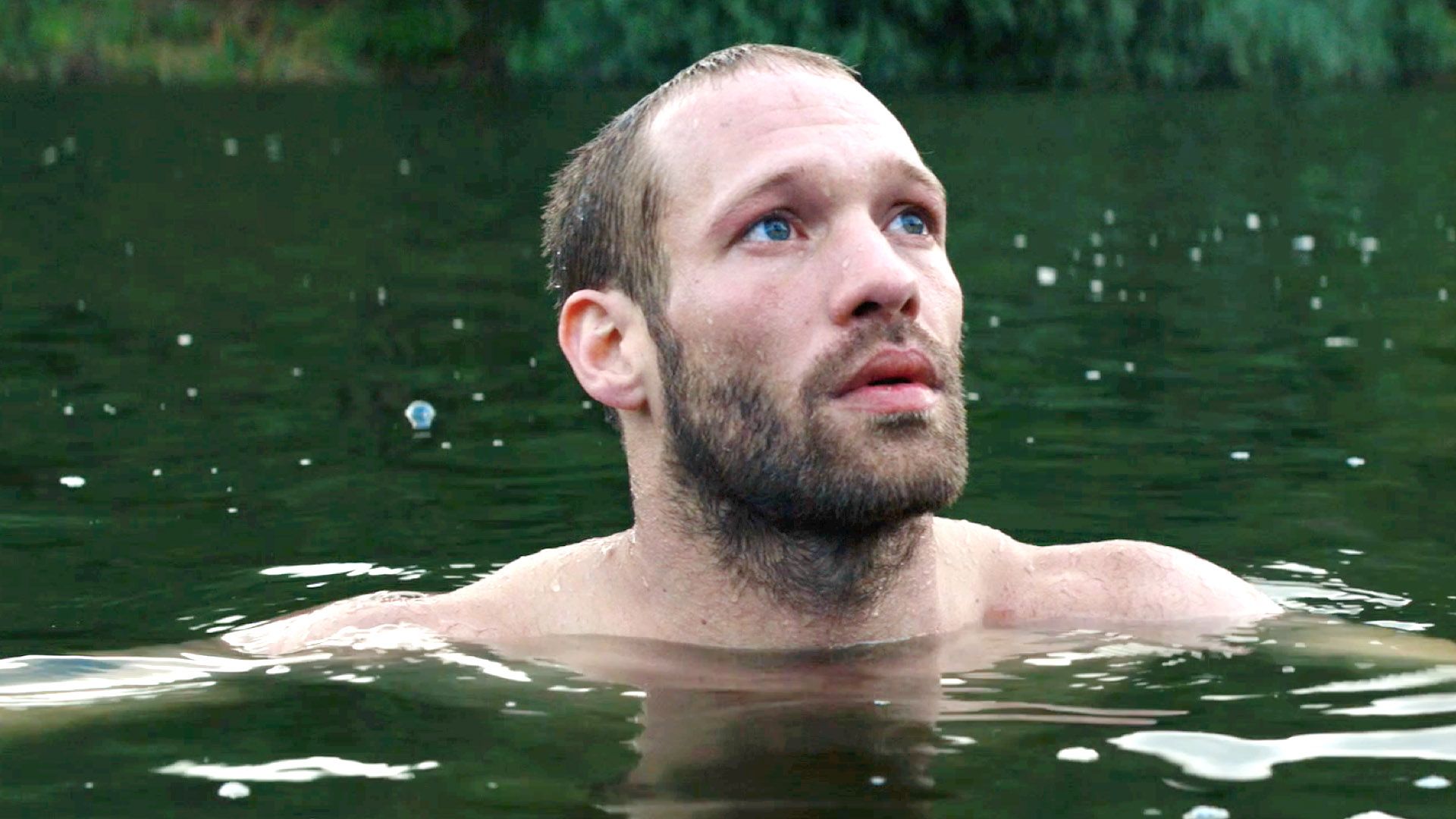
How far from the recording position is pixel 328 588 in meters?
7.44

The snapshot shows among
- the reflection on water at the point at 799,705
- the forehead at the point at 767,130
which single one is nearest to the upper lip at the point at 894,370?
the forehead at the point at 767,130

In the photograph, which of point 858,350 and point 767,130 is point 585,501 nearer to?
point 767,130

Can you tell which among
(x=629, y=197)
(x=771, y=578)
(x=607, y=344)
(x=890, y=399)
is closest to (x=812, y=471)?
(x=890, y=399)

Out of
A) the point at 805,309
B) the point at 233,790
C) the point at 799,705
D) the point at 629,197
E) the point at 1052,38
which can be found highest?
the point at 1052,38

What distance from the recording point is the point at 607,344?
17.7 ft

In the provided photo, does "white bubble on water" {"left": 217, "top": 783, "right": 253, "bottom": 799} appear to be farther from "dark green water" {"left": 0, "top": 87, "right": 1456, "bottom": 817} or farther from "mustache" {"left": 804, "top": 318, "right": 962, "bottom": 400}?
"mustache" {"left": 804, "top": 318, "right": 962, "bottom": 400}

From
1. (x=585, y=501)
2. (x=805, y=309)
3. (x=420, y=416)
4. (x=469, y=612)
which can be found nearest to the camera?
(x=805, y=309)

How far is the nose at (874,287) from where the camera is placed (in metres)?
4.84

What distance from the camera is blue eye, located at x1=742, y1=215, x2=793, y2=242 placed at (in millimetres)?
5082

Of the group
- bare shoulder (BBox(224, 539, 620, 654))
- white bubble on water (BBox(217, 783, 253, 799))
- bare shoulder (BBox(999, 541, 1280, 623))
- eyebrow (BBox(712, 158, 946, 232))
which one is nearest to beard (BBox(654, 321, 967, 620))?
eyebrow (BBox(712, 158, 946, 232))

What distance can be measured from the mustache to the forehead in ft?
1.34

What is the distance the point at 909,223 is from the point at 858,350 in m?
0.45

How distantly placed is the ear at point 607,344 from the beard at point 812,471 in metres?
0.10

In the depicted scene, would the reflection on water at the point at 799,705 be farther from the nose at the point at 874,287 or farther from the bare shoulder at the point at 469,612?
the nose at the point at 874,287
